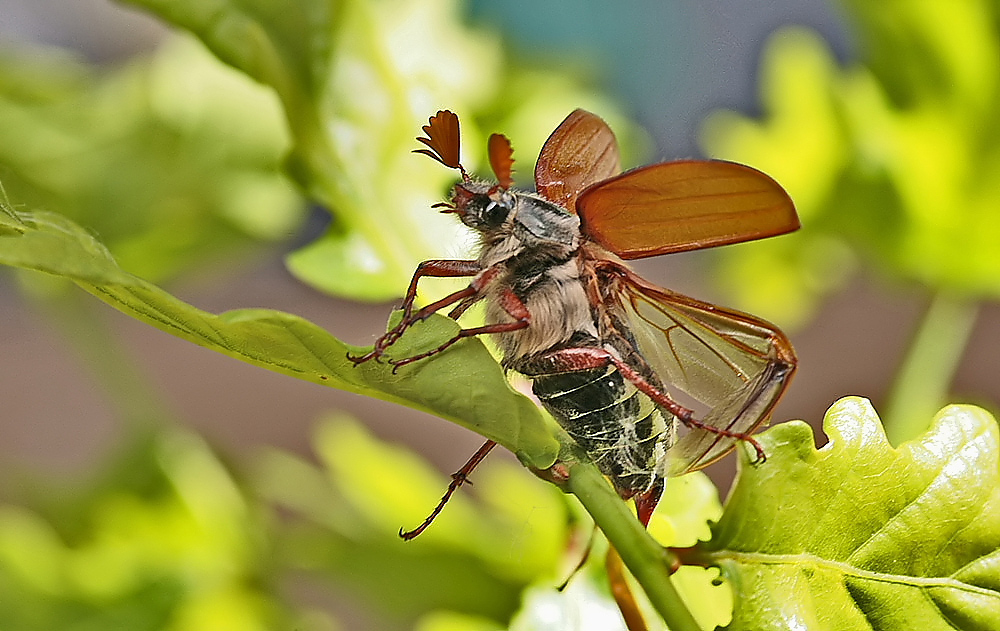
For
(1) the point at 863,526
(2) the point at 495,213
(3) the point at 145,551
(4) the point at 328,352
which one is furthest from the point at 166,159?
(1) the point at 863,526

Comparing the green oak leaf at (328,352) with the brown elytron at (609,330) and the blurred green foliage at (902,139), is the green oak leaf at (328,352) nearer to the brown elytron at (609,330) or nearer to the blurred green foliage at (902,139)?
the brown elytron at (609,330)

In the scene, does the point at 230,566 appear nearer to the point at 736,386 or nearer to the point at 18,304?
the point at 736,386

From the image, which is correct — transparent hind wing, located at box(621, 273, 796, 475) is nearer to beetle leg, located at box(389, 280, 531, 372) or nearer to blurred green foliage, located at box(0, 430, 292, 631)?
beetle leg, located at box(389, 280, 531, 372)

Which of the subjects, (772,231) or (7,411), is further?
(7,411)

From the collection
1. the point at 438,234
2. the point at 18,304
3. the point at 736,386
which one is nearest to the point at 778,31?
the point at 438,234

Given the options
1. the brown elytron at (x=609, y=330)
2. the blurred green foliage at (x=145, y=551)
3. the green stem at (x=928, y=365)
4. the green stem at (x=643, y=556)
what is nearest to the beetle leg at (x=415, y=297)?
the brown elytron at (x=609, y=330)

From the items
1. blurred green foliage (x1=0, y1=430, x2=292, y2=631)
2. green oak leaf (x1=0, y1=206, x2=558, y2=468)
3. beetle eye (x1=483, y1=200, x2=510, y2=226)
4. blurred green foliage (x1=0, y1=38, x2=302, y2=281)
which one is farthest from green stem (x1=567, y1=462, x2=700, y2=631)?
blurred green foliage (x1=0, y1=38, x2=302, y2=281)
